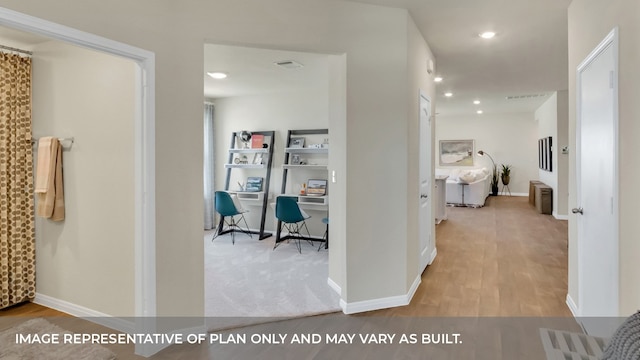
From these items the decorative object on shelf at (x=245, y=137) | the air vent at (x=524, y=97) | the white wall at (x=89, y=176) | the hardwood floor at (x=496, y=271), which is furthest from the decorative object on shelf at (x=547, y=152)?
the white wall at (x=89, y=176)

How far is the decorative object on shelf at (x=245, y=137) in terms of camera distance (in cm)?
641

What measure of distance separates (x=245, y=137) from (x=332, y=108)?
3170 mm

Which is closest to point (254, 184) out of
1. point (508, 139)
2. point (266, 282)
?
point (266, 282)

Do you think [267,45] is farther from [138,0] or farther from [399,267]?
[399,267]

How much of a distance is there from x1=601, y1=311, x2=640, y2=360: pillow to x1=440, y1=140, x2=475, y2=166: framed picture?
11605 millimetres

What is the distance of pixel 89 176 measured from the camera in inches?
116

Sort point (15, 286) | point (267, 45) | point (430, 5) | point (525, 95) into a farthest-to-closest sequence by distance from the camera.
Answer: point (525, 95) < point (15, 286) < point (430, 5) < point (267, 45)

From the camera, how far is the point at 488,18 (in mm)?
3375

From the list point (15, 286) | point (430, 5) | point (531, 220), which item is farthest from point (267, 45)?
point (531, 220)

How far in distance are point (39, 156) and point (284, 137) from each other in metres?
3.66

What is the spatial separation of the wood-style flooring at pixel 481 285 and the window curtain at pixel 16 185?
0.86ft

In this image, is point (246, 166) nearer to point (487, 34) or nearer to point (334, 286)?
point (334, 286)

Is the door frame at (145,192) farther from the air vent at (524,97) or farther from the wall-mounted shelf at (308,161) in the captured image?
the air vent at (524,97)

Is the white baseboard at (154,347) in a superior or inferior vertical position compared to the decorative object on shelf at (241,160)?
inferior
